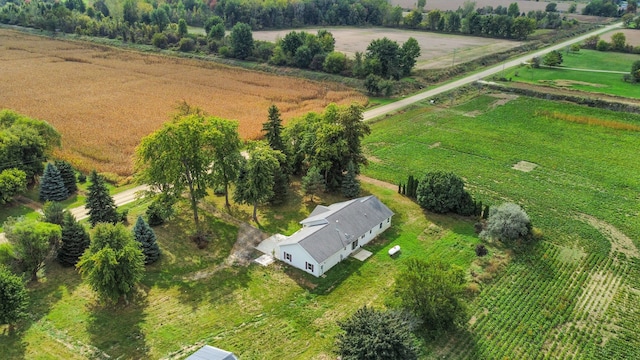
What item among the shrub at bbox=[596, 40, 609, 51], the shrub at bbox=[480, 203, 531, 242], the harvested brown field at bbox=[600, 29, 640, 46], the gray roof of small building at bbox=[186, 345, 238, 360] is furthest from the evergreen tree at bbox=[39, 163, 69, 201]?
the harvested brown field at bbox=[600, 29, 640, 46]

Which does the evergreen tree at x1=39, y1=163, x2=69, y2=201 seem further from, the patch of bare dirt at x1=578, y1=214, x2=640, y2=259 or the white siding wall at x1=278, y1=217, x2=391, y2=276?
the patch of bare dirt at x1=578, y1=214, x2=640, y2=259

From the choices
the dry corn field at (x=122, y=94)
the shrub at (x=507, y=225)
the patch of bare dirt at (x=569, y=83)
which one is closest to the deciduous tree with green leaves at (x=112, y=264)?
the dry corn field at (x=122, y=94)

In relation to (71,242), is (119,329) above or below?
below

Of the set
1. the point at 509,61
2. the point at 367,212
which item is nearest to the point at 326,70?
the point at 509,61

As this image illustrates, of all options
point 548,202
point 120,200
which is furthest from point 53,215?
point 548,202

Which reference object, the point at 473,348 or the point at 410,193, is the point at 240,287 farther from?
the point at 410,193

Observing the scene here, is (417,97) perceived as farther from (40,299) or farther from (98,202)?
(40,299)
